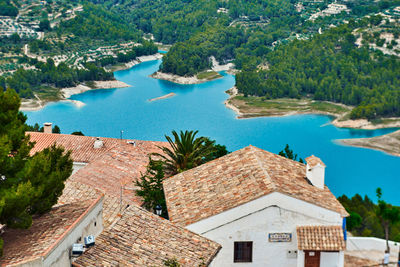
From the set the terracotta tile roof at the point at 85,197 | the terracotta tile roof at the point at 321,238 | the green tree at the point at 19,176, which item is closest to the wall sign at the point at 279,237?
the terracotta tile roof at the point at 321,238

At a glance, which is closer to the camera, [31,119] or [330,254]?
[330,254]

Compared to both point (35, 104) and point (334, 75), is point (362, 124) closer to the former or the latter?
point (334, 75)

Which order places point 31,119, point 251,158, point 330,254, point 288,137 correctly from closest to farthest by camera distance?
point 330,254 < point 251,158 < point 288,137 < point 31,119

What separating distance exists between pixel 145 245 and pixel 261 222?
13.1 feet

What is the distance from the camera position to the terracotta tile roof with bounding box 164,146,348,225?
63.9 feet

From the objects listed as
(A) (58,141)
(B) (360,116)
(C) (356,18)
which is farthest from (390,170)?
(C) (356,18)

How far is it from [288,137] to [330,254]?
75.5 meters

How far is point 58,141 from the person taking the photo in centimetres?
3841

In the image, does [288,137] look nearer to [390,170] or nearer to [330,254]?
[390,170]

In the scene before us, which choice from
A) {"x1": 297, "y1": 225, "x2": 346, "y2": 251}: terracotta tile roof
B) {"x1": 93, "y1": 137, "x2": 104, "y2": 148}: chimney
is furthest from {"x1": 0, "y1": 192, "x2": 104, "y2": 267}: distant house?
{"x1": 93, "y1": 137, "x2": 104, "y2": 148}: chimney

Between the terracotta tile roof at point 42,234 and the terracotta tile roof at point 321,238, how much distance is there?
19.9 ft

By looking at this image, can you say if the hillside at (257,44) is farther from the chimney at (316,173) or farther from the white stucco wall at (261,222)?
the white stucco wall at (261,222)

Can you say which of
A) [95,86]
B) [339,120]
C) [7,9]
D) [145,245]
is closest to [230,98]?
[339,120]

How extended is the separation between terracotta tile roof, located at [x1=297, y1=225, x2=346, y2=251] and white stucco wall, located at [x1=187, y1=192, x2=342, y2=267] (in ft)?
0.59
